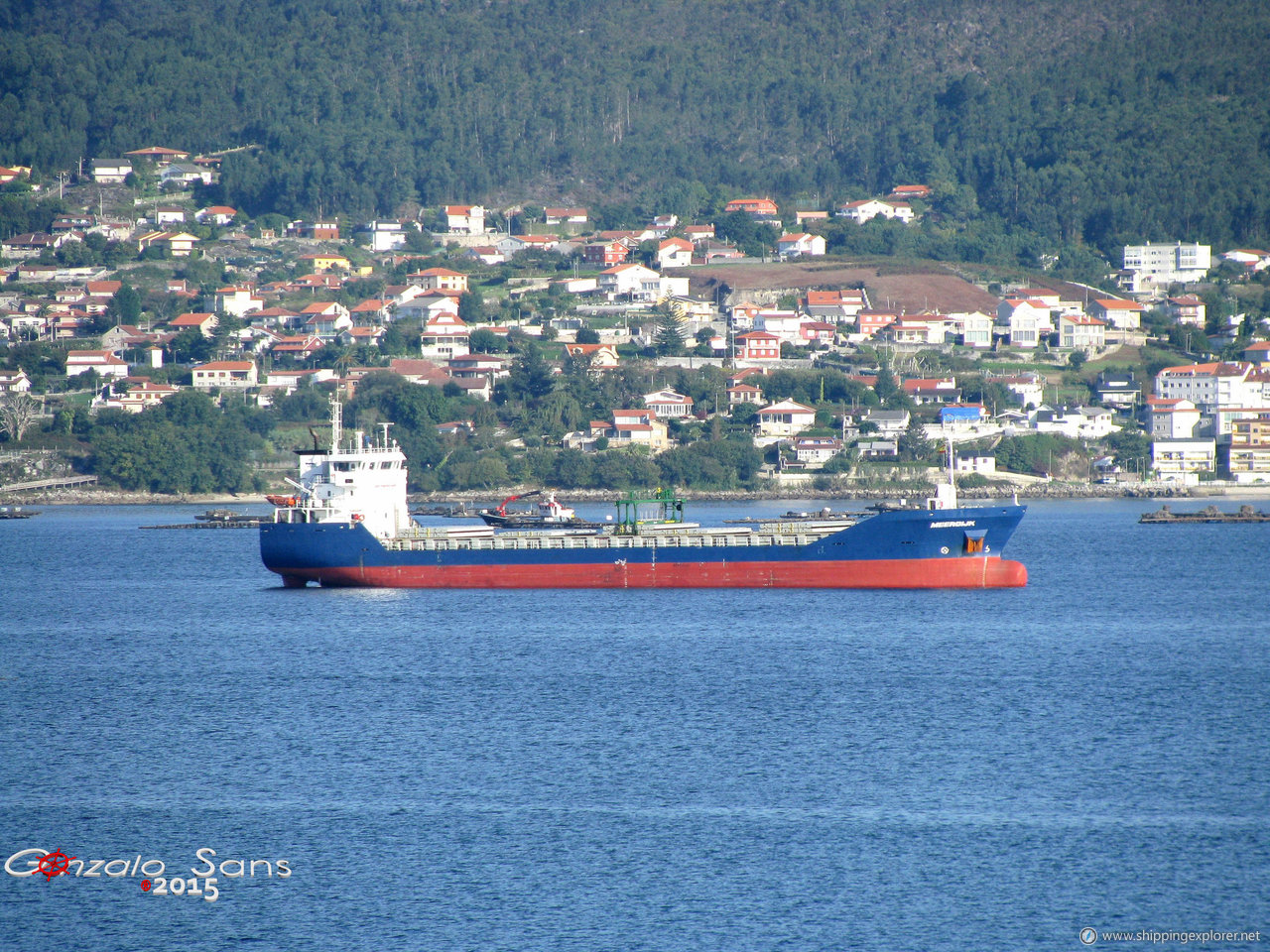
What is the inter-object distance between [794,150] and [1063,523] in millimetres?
120910

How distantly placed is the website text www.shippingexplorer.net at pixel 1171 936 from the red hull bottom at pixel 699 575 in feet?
79.3

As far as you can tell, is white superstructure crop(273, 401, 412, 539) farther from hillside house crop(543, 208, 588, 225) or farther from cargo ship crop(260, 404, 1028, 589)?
hillside house crop(543, 208, 588, 225)

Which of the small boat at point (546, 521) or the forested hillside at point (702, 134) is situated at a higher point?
the forested hillside at point (702, 134)

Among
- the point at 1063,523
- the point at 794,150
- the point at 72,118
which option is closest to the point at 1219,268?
the point at 794,150

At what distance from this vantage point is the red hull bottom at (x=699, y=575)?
4169 centimetres

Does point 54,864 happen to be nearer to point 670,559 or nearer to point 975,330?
point 670,559

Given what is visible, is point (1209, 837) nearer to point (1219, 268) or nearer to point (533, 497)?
point (533, 497)

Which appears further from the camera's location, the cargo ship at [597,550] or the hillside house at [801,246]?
the hillside house at [801,246]

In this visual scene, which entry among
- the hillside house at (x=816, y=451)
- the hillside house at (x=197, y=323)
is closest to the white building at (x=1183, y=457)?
the hillside house at (x=816, y=451)

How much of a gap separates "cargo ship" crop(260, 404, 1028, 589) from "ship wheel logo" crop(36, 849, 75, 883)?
22.9 m

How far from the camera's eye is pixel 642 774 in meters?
23.5

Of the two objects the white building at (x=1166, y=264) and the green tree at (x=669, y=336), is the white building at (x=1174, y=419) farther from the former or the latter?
the white building at (x=1166, y=264)

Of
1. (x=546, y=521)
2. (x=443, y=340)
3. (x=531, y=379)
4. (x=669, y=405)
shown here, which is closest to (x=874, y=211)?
(x=443, y=340)

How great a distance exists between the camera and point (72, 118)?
181 metres
